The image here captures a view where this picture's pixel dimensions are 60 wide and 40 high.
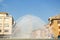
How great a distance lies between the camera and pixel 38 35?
52.0 m

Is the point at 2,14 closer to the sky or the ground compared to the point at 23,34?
closer to the sky

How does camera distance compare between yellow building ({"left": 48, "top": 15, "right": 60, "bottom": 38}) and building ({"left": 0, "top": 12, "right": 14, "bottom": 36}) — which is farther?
building ({"left": 0, "top": 12, "right": 14, "bottom": 36})

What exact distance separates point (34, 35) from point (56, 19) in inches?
856

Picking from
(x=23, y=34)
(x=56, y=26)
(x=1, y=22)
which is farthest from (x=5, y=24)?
(x=23, y=34)

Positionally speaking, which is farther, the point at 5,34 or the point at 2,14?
the point at 2,14

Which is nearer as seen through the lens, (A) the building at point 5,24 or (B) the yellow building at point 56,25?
(B) the yellow building at point 56,25

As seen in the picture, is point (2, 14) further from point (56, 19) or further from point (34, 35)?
point (34, 35)

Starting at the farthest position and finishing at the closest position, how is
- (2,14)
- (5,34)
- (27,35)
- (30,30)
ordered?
1. (2,14)
2. (5,34)
3. (30,30)
4. (27,35)

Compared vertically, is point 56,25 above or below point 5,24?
below

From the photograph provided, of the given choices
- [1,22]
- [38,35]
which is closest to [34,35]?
[38,35]

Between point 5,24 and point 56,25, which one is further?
point 5,24

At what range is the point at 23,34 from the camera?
45.2m

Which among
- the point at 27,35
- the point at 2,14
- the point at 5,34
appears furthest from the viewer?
A: the point at 2,14

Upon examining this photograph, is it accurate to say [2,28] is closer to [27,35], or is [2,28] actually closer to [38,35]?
[38,35]
